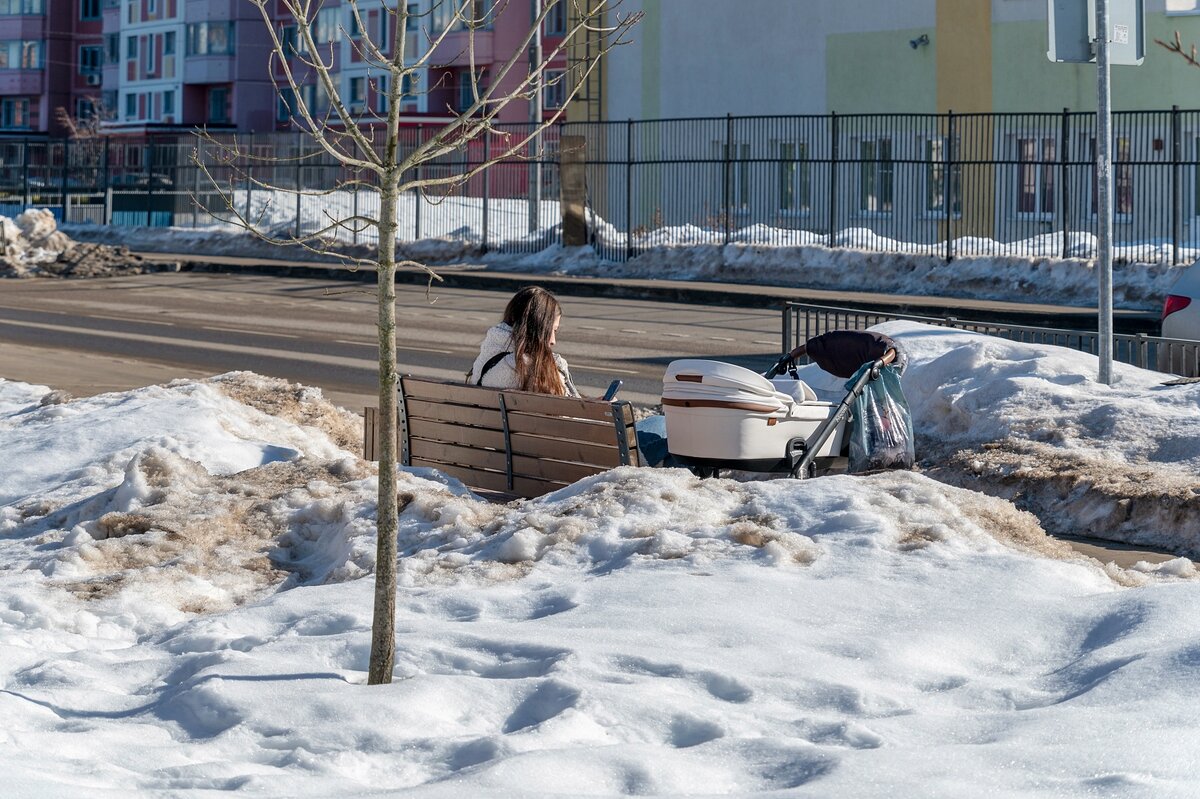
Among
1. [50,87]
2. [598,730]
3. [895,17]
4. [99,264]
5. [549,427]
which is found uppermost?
[50,87]

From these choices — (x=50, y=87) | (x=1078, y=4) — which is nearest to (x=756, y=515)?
(x=1078, y=4)

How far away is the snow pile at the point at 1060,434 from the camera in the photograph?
29.2 ft

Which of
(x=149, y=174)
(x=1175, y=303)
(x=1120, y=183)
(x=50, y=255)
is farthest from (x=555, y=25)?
(x=1175, y=303)

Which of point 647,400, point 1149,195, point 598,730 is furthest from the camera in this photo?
point 1149,195

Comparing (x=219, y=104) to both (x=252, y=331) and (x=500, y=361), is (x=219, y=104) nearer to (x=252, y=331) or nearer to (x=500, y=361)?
(x=252, y=331)

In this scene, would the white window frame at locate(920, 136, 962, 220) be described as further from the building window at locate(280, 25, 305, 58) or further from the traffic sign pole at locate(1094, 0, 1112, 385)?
the traffic sign pole at locate(1094, 0, 1112, 385)

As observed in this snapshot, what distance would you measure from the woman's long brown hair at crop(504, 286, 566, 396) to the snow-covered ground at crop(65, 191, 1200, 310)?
12679mm

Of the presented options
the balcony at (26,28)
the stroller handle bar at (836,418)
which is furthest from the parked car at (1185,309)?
the balcony at (26,28)

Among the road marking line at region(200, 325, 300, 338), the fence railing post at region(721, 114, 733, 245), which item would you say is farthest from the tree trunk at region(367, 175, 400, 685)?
the fence railing post at region(721, 114, 733, 245)

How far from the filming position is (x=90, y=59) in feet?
309

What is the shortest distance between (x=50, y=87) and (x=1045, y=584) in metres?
92.9

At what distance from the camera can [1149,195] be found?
33625mm

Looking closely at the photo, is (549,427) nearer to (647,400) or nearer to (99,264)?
(647,400)

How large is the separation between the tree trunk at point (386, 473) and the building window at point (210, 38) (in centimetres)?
7859
